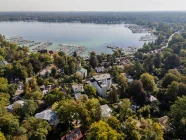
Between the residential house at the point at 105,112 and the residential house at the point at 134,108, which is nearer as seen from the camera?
the residential house at the point at 105,112

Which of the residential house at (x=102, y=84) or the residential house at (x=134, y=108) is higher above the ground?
the residential house at (x=102, y=84)

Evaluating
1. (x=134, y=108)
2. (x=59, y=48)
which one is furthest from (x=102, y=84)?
(x=59, y=48)

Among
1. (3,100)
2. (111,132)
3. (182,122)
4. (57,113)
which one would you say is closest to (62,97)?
(57,113)

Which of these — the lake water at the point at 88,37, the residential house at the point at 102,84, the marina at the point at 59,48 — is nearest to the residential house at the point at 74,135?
the residential house at the point at 102,84

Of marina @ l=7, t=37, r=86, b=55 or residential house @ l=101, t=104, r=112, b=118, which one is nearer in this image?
residential house @ l=101, t=104, r=112, b=118

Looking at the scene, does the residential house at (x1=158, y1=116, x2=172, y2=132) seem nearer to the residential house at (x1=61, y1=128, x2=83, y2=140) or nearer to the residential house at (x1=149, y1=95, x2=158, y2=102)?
the residential house at (x1=149, y1=95, x2=158, y2=102)

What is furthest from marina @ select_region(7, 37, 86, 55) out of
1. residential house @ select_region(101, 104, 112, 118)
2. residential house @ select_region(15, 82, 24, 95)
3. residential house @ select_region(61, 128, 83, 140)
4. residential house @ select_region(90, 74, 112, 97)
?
residential house @ select_region(61, 128, 83, 140)

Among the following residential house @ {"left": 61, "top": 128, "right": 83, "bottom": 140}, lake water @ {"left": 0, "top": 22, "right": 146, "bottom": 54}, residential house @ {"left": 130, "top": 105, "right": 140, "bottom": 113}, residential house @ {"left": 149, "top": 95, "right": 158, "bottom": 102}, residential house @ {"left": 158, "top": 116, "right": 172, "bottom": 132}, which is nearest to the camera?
residential house @ {"left": 61, "top": 128, "right": 83, "bottom": 140}

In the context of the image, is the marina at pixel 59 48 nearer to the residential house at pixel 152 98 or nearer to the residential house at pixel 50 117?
the residential house at pixel 152 98
